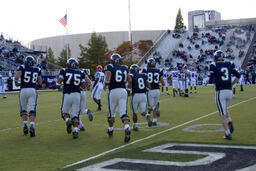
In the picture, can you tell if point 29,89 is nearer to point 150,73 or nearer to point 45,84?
point 150,73

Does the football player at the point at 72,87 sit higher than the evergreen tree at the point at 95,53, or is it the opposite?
the evergreen tree at the point at 95,53

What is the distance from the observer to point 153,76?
9812 mm

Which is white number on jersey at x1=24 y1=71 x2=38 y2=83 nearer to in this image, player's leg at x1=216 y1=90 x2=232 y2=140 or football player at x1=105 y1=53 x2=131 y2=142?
football player at x1=105 y1=53 x2=131 y2=142

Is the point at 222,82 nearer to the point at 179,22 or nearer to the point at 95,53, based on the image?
the point at 95,53

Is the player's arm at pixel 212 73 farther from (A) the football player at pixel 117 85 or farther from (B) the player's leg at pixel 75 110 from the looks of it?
(B) the player's leg at pixel 75 110

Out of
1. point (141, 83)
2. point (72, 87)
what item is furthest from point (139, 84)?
point (72, 87)

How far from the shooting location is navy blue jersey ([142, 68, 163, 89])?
9.70 metres

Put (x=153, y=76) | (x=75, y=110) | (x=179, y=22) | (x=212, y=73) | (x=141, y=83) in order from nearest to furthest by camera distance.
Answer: (x=212, y=73), (x=75, y=110), (x=141, y=83), (x=153, y=76), (x=179, y=22)

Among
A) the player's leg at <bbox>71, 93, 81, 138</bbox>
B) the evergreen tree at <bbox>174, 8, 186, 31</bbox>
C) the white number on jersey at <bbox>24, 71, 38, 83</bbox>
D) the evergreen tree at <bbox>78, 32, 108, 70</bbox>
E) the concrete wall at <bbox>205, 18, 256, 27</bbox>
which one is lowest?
the player's leg at <bbox>71, 93, 81, 138</bbox>

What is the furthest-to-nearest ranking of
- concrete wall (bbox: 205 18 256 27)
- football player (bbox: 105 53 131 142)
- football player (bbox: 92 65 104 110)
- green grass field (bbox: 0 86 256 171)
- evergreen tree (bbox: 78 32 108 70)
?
evergreen tree (bbox: 78 32 108 70) → concrete wall (bbox: 205 18 256 27) → football player (bbox: 92 65 104 110) → football player (bbox: 105 53 131 142) → green grass field (bbox: 0 86 256 171)

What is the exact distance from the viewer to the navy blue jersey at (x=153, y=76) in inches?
382

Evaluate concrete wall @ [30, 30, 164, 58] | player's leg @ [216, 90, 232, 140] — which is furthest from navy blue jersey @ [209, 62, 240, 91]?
concrete wall @ [30, 30, 164, 58]

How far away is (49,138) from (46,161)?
2328mm

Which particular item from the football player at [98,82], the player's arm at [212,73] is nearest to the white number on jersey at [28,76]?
the player's arm at [212,73]
